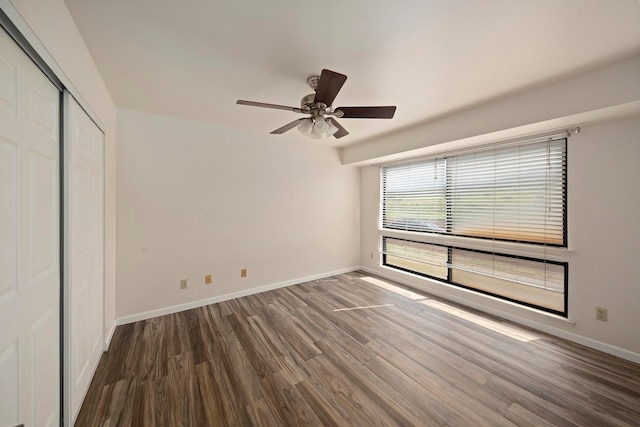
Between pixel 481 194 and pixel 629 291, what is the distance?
4.96 ft

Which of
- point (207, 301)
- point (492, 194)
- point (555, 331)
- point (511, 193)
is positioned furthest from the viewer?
point (207, 301)

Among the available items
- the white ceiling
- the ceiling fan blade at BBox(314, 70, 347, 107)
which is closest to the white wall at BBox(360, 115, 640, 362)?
the white ceiling

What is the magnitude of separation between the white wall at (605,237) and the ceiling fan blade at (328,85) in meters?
2.56

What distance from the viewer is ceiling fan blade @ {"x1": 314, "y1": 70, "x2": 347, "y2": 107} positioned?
1.48m

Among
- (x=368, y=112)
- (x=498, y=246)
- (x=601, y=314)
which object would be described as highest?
(x=368, y=112)

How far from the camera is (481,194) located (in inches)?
120

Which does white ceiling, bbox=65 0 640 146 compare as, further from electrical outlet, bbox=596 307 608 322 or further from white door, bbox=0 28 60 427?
electrical outlet, bbox=596 307 608 322

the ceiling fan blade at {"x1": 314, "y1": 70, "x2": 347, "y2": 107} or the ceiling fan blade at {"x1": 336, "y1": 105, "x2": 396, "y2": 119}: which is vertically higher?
the ceiling fan blade at {"x1": 314, "y1": 70, "x2": 347, "y2": 107}

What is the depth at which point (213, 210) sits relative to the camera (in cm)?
322

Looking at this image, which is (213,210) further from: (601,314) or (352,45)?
(601,314)

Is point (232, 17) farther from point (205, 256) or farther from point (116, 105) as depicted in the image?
point (205, 256)

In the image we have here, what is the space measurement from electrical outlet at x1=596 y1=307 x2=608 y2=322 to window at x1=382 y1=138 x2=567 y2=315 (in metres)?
0.27

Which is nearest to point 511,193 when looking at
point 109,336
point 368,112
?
point 368,112

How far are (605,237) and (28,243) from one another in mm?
4216
